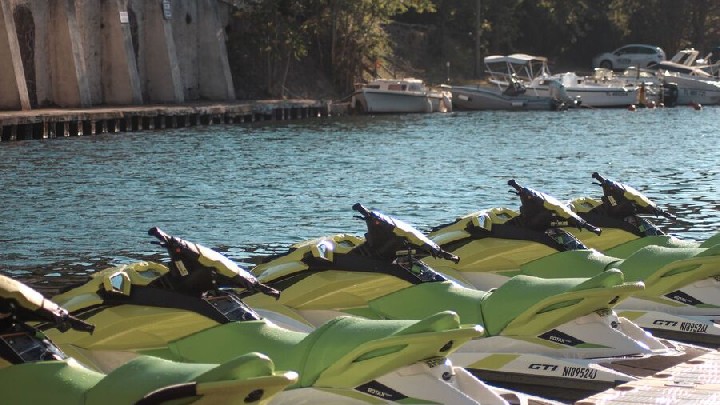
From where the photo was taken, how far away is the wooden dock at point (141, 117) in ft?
137

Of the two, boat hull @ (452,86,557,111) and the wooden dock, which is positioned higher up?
the wooden dock

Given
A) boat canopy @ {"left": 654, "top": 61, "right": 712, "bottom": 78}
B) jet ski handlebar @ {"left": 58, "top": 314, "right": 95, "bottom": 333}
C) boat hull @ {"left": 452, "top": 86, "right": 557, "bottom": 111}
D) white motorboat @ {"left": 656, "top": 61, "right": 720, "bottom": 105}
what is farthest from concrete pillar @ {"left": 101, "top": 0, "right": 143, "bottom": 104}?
jet ski handlebar @ {"left": 58, "top": 314, "right": 95, "bottom": 333}

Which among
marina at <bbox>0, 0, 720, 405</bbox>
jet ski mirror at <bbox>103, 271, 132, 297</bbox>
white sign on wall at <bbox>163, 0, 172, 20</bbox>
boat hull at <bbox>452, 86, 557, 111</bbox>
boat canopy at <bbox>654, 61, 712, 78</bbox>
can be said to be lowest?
boat hull at <bbox>452, 86, 557, 111</bbox>

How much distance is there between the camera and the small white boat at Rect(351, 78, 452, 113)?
6334 centimetres

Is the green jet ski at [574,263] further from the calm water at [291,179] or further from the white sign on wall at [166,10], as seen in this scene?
the white sign on wall at [166,10]

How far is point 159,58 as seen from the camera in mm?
56250

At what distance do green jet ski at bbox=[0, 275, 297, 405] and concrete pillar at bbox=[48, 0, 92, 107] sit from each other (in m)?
41.4

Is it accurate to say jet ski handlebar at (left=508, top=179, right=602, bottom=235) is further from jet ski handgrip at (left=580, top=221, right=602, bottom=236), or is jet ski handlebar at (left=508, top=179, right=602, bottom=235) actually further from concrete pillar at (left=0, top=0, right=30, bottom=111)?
concrete pillar at (left=0, top=0, right=30, bottom=111)

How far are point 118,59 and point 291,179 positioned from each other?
71.9ft

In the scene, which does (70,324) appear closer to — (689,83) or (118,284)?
(118,284)

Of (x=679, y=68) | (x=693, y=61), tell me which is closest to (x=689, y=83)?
(x=679, y=68)

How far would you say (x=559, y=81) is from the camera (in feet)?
225

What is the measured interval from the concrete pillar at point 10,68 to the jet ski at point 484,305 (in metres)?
33.7

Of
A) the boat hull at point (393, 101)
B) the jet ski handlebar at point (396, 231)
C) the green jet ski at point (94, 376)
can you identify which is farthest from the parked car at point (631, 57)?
the green jet ski at point (94, 376)
